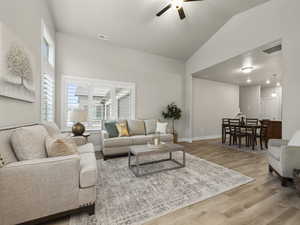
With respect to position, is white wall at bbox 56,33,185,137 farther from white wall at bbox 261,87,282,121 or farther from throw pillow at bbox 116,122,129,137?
white wall at bbox 261,87,282,121

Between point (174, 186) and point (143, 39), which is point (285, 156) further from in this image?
point (143, 39)

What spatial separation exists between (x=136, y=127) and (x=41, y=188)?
9.71ft

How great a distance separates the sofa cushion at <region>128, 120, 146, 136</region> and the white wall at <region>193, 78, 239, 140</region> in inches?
103

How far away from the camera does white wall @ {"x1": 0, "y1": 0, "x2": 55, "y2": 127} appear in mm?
1577

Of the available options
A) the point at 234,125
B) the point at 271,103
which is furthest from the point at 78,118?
the point at 271,103

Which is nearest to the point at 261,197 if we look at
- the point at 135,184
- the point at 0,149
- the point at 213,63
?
the point at 135,184

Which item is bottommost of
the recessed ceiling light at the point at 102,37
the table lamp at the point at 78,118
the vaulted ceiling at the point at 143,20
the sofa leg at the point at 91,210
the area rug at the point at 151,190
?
the area rug at the point at 151,190

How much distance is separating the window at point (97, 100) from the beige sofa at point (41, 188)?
2.50m

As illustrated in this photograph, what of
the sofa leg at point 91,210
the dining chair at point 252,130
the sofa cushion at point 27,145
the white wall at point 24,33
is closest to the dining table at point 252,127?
the dining chair at point 252,130

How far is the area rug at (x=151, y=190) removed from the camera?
1.47 meters

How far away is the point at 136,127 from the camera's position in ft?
13.6

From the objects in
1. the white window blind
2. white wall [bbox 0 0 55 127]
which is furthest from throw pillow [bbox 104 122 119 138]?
white wall [bbox 0 0 55 127]

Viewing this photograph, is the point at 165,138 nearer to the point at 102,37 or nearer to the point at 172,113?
the point at 172,113

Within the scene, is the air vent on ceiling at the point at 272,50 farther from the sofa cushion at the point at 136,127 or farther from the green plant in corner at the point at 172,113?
the sofa cushion at the point at 136,127
